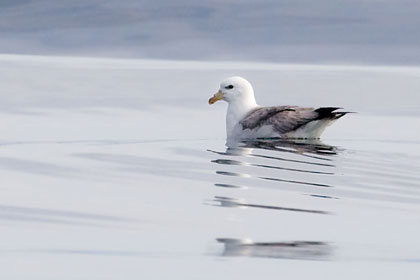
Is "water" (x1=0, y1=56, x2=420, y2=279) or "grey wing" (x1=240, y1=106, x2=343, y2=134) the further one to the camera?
"grey wing" (x1=240, y1=106, x2=343, y2=134)

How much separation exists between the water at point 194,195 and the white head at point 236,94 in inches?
25.6

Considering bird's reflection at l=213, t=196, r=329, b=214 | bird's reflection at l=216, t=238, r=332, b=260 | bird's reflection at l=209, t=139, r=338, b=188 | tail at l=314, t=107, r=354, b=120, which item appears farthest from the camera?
tail at l=314, t=107, r=354, b=120

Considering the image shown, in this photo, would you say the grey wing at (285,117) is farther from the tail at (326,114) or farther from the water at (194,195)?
the water at (194,195)

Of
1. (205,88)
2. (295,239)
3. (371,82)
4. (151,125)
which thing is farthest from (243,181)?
(371,82)

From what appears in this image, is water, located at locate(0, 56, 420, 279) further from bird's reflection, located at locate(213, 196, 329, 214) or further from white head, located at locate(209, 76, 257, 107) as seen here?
white head, located at locate(209, 76, 257, 107)

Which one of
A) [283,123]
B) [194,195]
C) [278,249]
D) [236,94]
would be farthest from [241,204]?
[236,94]

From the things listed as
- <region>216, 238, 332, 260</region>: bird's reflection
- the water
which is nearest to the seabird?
the water

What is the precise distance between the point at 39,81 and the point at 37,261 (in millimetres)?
22840

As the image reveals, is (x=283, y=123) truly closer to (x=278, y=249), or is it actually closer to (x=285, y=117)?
(x=285, y=117)

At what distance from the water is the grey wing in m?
0.39

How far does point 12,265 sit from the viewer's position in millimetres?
10883

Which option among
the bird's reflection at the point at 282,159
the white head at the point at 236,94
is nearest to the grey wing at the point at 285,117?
the bird's reflection at the point at 282,159

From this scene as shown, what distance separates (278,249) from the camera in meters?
11.7

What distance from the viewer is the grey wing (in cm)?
2042
